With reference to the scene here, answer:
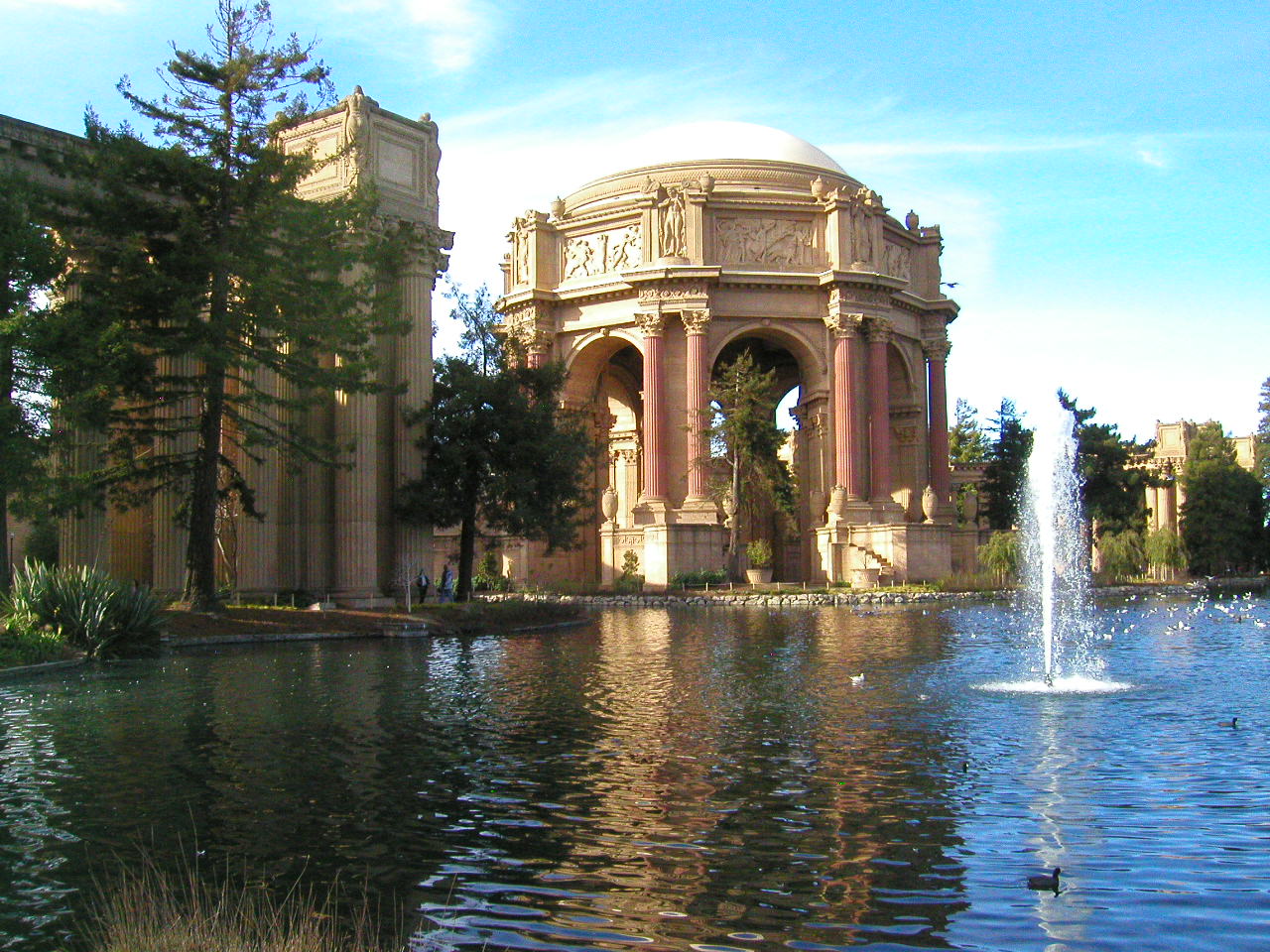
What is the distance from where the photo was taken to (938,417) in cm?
6512

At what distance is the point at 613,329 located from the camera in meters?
60.5

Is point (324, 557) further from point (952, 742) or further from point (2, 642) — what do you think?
point (952, 742)

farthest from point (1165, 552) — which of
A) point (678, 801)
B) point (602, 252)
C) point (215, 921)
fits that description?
point (215, 921)

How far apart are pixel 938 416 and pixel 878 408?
7.51m

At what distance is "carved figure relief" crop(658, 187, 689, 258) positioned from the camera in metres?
57.1

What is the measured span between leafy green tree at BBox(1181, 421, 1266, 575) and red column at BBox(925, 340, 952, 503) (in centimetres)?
1359

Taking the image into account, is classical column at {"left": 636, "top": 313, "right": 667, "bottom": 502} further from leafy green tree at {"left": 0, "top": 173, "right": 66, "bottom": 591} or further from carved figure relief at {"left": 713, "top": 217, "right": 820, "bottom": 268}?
leafy green tree at {"left": 0, "top": 173, "right": 66, "bottom": 591}

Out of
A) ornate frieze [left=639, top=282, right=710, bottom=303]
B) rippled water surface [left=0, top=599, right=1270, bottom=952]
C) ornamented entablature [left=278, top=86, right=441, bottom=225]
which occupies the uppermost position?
ornate frieze [left=639, top=282, right=710, bottom=303]

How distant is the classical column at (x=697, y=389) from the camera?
55.2 metres

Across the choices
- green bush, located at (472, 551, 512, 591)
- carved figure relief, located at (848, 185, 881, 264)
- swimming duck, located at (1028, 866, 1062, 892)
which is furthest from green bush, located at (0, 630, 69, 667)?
carved figure relief, located at (848, 185, 881, 264)

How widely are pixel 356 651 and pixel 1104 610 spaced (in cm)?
2231

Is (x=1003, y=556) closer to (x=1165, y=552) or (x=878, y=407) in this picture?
(x=878, y=407)

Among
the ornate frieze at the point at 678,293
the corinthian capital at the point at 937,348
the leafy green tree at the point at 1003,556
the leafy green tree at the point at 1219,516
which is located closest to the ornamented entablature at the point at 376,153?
the ornate frieze at the point at 678,293

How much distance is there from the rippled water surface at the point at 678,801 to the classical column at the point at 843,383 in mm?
40781
